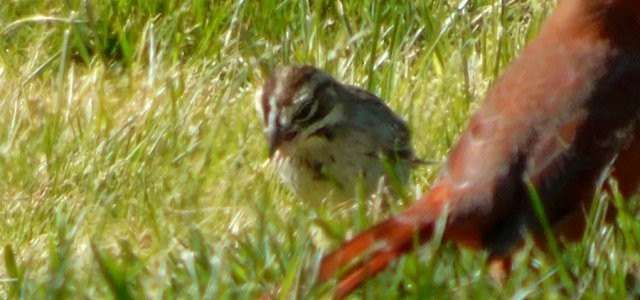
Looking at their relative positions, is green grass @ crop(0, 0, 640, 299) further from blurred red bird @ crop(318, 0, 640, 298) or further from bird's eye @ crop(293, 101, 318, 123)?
bird's eye @ crop(293, 101, 318, 123)

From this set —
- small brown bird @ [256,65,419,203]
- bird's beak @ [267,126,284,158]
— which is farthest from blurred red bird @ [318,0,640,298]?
bird's beak @ [267,126,284,158]

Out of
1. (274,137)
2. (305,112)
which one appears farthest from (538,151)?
(305,112)

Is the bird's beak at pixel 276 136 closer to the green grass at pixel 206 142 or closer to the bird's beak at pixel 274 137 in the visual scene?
the bird's beak at pixel 274 137

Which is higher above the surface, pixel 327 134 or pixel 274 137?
pixel 274 137

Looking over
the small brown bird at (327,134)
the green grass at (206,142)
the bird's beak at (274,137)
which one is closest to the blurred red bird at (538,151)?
the green grass at (206,142)

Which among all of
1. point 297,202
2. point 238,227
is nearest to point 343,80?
point 297,202

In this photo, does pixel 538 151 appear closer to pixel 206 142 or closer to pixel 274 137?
pixel 274 137
